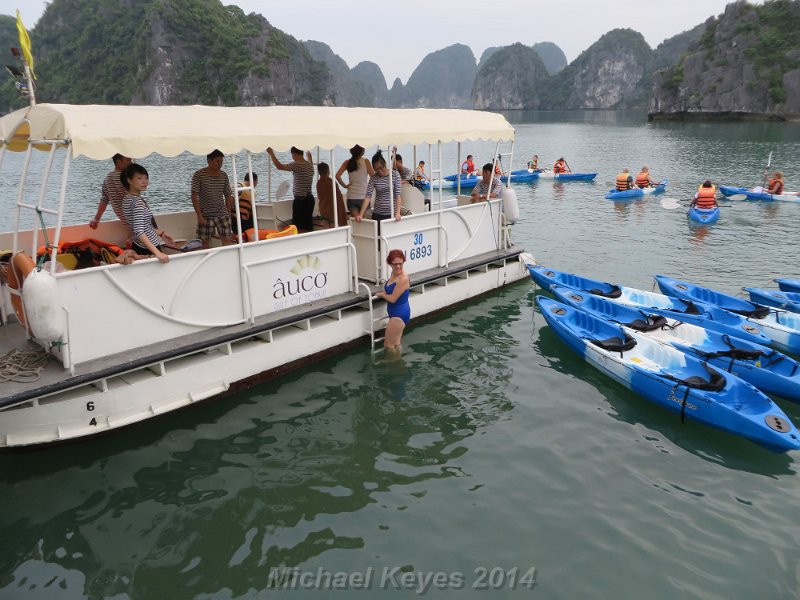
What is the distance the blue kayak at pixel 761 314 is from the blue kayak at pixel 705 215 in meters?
11.4

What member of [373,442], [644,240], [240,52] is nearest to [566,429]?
[373,442]

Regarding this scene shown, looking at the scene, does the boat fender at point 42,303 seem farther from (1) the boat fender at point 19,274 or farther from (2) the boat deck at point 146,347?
(1) the boat fender at point 19,274

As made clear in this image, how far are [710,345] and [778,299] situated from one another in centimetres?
350

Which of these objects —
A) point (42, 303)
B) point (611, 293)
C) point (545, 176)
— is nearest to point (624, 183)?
point (545, 176)

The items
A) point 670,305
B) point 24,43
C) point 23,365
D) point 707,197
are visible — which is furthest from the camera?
point 707,197

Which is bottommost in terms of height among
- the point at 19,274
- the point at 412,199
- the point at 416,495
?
the point at 416,495

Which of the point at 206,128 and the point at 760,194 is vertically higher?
the point at 206,128

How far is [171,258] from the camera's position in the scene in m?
7.50

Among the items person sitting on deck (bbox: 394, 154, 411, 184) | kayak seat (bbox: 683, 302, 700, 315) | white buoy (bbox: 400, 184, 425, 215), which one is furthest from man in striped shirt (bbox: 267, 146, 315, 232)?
kayak seat (bbox: 683, 302, 700, 315)

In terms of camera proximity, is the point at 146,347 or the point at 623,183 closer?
the point at 146,347

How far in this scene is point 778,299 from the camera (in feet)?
40.4

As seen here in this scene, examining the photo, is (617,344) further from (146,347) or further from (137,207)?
(137,207)

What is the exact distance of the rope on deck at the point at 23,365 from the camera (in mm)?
6512

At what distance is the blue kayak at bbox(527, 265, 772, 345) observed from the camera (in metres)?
10.6
